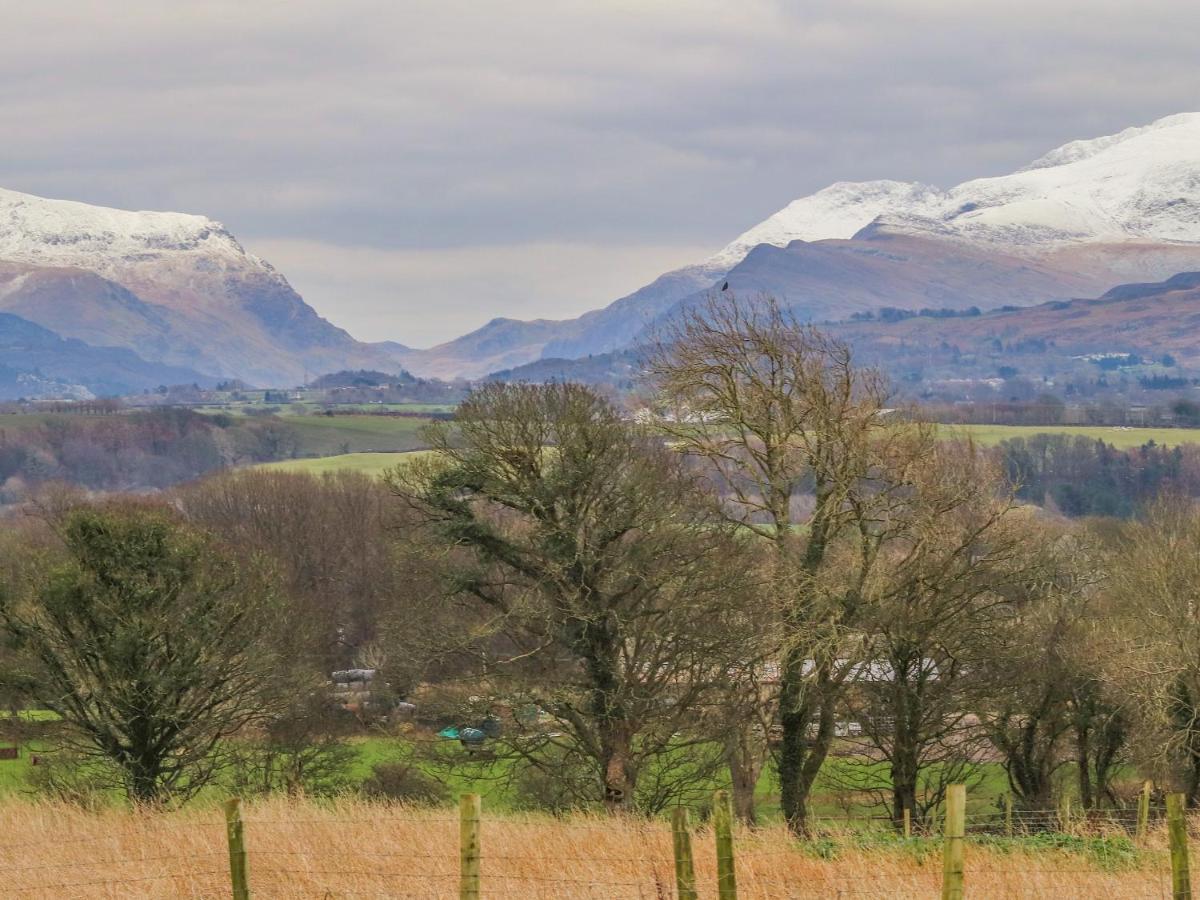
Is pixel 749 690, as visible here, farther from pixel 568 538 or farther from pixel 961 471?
pixel 961 471

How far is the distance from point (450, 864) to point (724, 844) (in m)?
5.28

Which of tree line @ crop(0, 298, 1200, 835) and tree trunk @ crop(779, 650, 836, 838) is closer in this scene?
tree trunk @ crop(779, 650, 836, 838)

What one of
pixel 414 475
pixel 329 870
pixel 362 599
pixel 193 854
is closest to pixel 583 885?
pixel 329 870

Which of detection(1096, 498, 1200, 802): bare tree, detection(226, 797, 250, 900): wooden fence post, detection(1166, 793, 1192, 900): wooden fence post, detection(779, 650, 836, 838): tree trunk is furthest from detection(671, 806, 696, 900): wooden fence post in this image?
detection(1096, 498, 1200, 802): bare tree

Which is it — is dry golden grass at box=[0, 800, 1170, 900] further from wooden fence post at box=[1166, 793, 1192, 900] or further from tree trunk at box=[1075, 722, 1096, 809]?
tree trunk at box=[1075, 722, 1096, 809]

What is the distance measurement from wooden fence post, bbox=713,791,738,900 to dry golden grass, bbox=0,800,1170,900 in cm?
184

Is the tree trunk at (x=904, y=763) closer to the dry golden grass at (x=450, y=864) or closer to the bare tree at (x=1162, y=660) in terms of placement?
the bare tree at (x=1162, y=660)

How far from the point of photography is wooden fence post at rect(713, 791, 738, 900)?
38.3 ft

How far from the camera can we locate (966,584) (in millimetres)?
36188

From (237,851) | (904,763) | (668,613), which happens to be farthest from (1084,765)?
(237,851)

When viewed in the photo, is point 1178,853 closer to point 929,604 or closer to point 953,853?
point 953,853

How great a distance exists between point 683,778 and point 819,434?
9.98m

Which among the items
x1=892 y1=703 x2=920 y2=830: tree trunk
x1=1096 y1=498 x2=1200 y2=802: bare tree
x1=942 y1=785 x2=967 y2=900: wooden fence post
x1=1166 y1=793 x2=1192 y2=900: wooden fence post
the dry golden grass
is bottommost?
x1=892 y1=703 x2=920 y2=830: tree trunk

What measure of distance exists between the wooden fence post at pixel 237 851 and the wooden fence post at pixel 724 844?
4.09 meters
